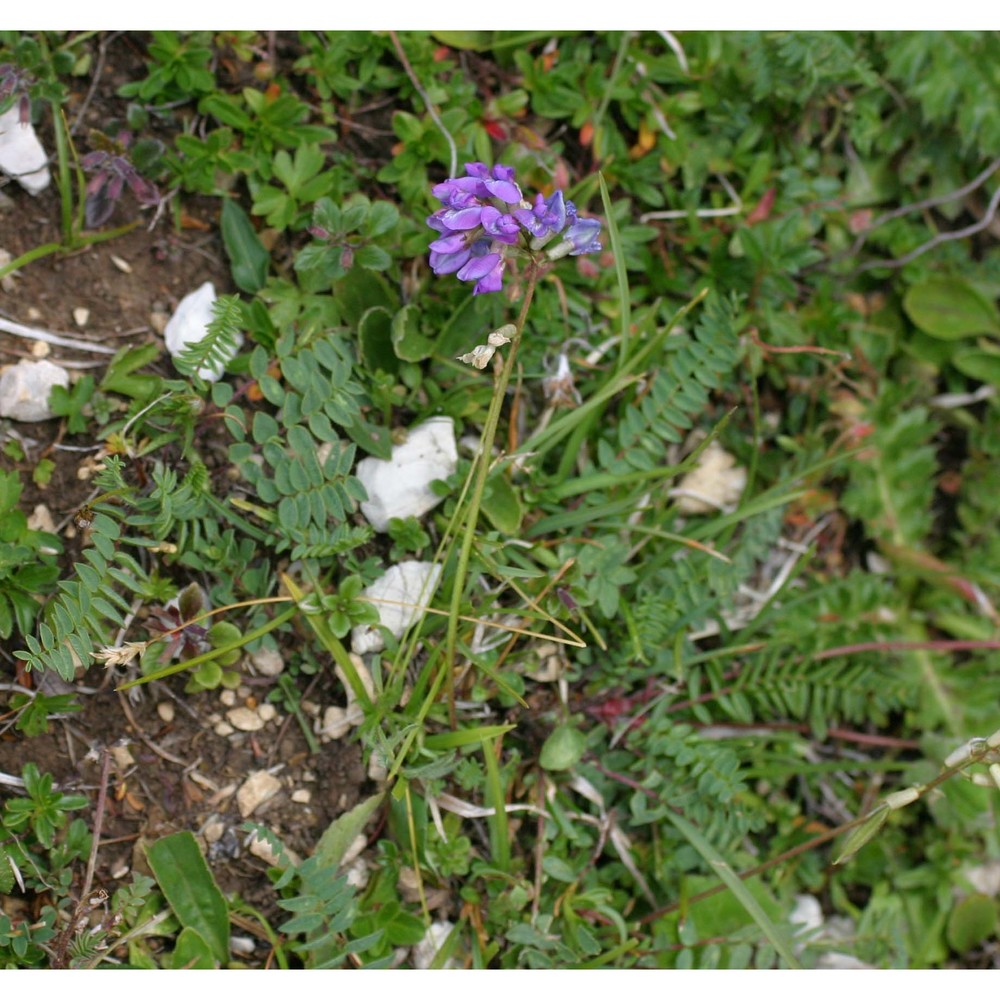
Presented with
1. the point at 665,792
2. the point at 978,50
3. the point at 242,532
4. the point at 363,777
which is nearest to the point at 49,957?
the point at 363,777

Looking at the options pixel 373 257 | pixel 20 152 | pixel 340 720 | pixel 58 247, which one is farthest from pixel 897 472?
pixel 20 152

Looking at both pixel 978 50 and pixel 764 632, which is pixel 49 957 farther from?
pixel 978 50

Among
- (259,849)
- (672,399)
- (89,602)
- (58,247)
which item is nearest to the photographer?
(89,602)

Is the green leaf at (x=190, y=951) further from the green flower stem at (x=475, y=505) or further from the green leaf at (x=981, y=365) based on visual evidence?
the green leaf at (x=981, y=365)

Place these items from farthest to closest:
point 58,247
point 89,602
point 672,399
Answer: point 672,399 < point 58,247 < point 89,602

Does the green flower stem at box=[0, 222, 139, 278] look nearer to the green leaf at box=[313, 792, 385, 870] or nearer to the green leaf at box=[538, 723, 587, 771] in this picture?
the green leaf at box=[313, 792, 385, 870]

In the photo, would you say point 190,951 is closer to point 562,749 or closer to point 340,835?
point 340,835
